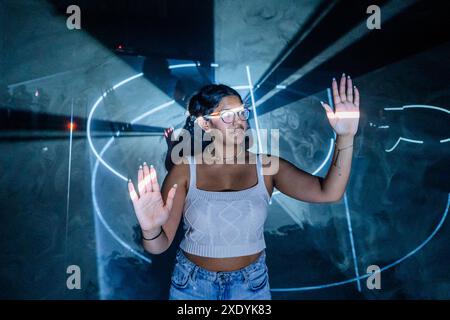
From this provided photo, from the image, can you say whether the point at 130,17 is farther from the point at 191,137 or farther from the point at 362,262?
the point at 362,262

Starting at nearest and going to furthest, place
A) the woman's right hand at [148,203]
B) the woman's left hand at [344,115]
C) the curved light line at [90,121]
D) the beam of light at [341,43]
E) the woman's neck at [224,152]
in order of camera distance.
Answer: the woman's right hand at [148,203] → the woman's left hand at [344,115] → the woman's neck at [224,152] → the curved light line at [90,121] → the beam of light at [341,43]

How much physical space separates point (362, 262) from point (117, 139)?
2.34 m

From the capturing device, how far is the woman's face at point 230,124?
203cm

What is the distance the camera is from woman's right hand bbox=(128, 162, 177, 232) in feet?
6.03

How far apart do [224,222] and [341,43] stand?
1975 mm

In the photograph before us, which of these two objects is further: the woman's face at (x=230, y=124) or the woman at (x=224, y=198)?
the woman's face at (x=230, y=124)

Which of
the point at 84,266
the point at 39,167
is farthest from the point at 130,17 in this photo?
the point at 84,266

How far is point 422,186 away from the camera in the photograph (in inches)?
116

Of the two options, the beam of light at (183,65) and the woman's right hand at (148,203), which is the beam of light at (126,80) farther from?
the woman's right hand at (148,203)

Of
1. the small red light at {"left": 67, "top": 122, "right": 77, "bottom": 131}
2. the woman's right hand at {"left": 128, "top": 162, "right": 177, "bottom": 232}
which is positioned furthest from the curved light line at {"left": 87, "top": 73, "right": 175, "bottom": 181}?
the woman's right hand at {"left": 128, "top": 162, "right": 177, "bottom": 232}
